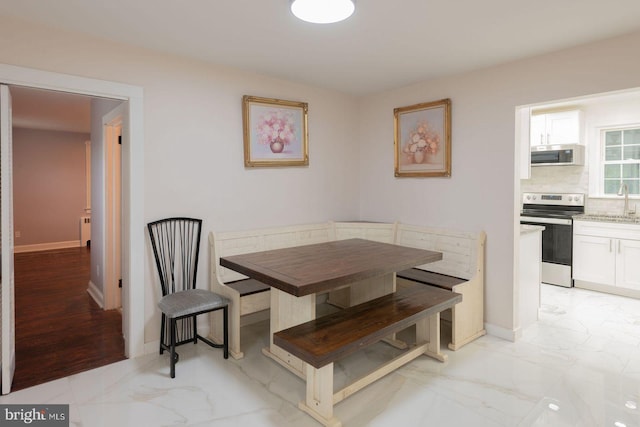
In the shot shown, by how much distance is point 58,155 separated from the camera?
7.34 meters

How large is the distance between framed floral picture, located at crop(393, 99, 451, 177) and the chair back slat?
7.15ft

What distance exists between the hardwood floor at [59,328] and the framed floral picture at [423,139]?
3134mm

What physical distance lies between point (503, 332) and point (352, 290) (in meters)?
1.34

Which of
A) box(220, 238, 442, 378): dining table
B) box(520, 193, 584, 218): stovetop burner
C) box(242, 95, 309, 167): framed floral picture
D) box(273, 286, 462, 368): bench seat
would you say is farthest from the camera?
box(520, 193, 584, 218): stovetop burner

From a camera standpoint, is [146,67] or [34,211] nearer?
[146,67]

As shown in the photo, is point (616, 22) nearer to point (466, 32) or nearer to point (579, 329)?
point (466, 32)

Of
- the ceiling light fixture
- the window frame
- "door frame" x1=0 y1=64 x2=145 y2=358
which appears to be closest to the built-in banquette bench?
"door frame" x1=0 y1=64 x2=145 y2=358

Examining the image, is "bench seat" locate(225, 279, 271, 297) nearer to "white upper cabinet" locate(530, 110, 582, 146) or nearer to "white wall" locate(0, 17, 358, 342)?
"white wall" locate(0, 17, 358, 342)

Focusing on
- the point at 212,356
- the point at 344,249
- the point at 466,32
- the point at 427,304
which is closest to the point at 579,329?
the point at 427,304

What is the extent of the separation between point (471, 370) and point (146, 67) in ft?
10.8

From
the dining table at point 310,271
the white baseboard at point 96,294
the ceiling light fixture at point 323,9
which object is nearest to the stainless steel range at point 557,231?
the dining table at point 310,271

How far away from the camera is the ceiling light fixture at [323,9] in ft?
6.14

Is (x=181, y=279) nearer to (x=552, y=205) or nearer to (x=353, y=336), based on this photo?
(x=353, y=336)

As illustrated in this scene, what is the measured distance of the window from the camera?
4.69 m
